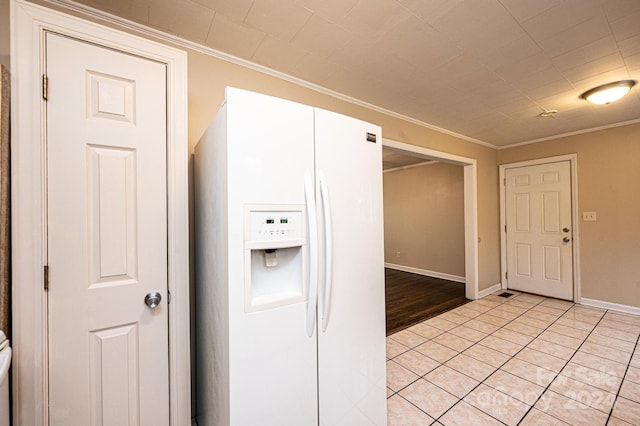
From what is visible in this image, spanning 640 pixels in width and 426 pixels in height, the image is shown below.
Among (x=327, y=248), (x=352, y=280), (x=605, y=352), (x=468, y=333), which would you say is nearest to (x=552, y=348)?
(x=605, y=352)

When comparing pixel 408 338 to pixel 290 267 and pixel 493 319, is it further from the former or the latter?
pixel 290 267

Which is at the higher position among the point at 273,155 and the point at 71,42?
the point at 71,42

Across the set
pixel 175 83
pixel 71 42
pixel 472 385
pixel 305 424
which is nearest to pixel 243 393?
pixel 305 424

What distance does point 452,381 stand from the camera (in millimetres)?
2111

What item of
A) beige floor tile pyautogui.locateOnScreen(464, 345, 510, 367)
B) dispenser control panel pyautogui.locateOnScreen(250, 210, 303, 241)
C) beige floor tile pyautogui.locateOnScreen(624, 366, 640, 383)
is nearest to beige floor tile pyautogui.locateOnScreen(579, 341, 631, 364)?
beige floor tile pyautogui.locateOnScreen(624, 366, 640, 383)

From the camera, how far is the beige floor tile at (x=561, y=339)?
2.64 metres

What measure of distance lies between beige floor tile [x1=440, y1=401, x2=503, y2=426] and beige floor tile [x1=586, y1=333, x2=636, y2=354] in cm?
192

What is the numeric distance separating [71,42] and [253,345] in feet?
5.13

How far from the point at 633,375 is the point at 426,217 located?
155 inches

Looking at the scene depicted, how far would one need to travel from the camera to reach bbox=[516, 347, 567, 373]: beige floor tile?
89.5 inches

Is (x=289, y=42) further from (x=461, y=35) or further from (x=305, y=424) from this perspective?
(x=305, y=424)

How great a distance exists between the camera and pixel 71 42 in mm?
1198

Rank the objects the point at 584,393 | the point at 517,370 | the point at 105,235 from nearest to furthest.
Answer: the point at 105,235
the point at 584,393
the point at 517,370

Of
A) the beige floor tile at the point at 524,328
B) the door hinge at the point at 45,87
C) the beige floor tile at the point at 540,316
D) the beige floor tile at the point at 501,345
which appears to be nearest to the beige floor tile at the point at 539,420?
the beige floor tile at the point at 501,345
